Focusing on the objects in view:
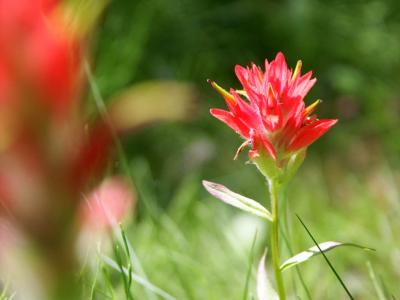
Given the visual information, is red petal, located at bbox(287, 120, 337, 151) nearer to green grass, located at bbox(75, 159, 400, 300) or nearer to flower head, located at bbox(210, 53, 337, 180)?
flower head, located at bbox(210, 53, 337, 180)

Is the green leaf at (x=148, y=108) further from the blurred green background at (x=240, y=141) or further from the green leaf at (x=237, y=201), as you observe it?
the blurred green background at (x=240, y=141)

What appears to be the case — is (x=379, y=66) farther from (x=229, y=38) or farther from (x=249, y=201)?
(x=249, y=201)

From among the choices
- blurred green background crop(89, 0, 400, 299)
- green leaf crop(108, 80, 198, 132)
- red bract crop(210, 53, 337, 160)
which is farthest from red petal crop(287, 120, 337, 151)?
blurred green background crop(89, 0, 400, 299)

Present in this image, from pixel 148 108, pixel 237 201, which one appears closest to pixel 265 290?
pixel 237 201

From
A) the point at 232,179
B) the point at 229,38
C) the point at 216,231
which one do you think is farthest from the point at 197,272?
the point at 229,38

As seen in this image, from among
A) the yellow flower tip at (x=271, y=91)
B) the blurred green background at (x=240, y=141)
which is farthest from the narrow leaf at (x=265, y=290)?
the blurred green background at (x=240, y=141)

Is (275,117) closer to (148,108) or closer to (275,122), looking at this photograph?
(275,122)
